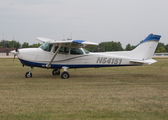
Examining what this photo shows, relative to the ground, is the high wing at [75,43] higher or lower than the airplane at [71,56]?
higher

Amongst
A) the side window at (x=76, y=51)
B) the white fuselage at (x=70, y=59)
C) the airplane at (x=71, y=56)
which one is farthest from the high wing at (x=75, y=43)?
the white fuselage at (x=70, y=59)

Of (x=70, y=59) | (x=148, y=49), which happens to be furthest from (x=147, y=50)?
(x=70, y=59)

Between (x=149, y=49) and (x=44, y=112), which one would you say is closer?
(x=44, y=112)

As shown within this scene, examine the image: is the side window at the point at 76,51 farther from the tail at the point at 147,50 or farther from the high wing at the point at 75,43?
the tail at the point at 147,50

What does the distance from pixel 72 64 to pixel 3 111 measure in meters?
6.97

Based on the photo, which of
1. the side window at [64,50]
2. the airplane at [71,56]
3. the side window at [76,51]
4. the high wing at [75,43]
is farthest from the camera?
the side window at [76,51]

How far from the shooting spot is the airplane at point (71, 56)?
37.0 ft

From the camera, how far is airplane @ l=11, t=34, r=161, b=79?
11.3 m

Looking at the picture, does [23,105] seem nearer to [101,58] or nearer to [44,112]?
[44,112]

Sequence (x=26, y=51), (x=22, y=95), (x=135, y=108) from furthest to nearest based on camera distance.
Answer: (x=26, y=51) → (x=22, y=95) → (x=135, y=108)

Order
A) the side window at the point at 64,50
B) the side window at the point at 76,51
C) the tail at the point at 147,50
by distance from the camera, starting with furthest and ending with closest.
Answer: the tail at the point at 147,50
the side window at the point at 76,51
the side window at the point at 64,50

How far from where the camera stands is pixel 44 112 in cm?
508

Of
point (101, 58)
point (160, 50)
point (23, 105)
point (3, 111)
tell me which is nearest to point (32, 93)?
point (23, 105)

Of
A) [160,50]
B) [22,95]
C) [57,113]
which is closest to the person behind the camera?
[57,113]
